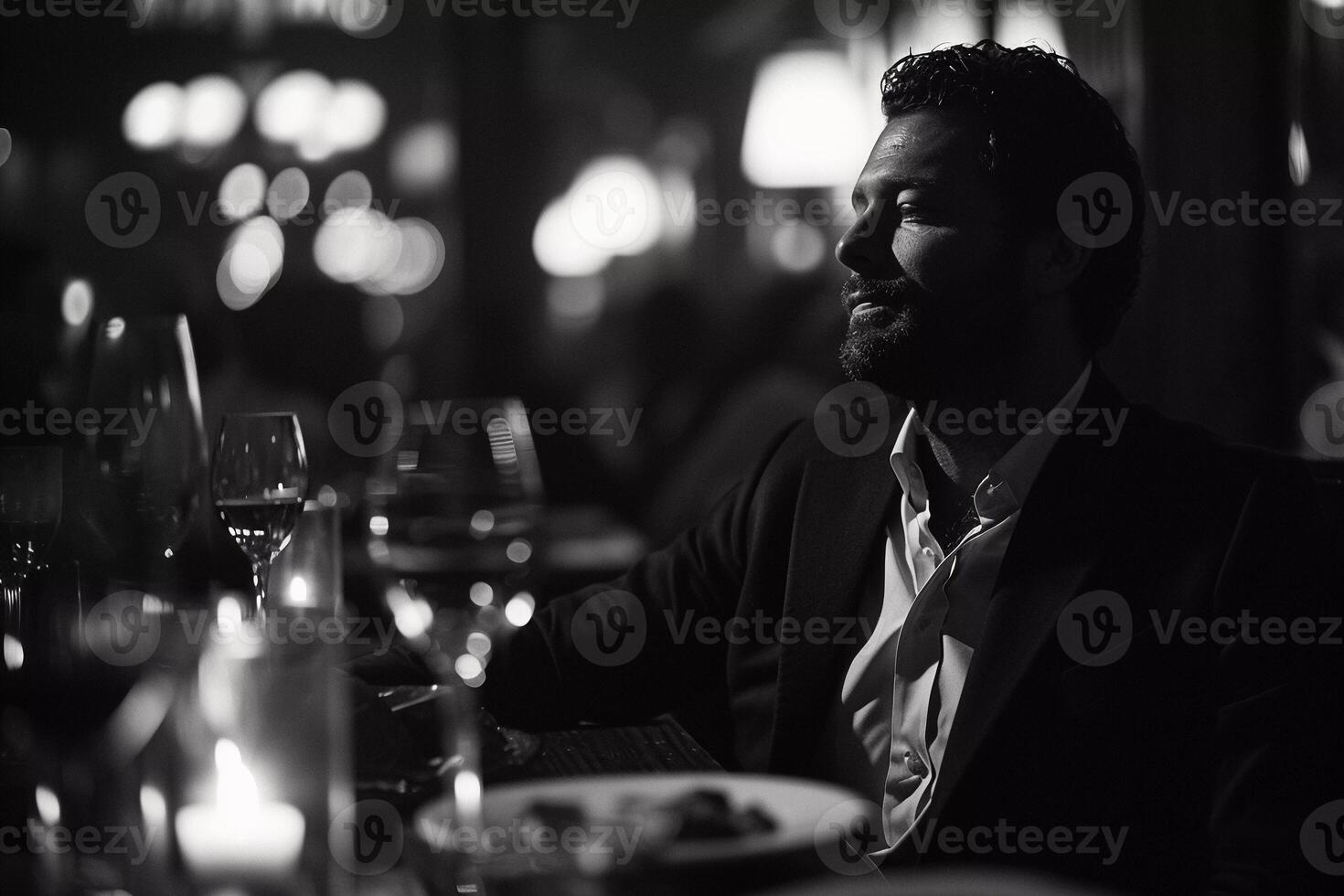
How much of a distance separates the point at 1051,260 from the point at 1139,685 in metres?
0.59

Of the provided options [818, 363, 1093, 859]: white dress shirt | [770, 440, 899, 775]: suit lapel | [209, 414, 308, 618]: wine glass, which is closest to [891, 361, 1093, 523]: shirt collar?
[818, 363, 1093, 859]: white dress shirt

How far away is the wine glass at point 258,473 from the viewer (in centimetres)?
97

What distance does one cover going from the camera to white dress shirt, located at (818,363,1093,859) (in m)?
1.39

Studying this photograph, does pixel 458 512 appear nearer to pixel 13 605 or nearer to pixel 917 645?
pixel 13 605

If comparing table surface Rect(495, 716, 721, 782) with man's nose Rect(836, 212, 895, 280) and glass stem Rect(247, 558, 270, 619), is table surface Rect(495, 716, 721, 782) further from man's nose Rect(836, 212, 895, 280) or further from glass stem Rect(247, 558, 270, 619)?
man's nose Rect(836, 212, 895, 280)

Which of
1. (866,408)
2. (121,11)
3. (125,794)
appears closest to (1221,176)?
(866,408)

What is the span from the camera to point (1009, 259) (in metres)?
1.63

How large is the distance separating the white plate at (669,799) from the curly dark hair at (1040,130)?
112cm

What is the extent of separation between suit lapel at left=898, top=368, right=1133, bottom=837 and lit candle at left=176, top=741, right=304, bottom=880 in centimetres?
76

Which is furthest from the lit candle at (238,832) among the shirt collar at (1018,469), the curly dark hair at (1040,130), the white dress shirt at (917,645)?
the curly dark hair at (1040,130)

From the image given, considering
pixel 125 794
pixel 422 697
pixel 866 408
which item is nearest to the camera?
pixel 125 794

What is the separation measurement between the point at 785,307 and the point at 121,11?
2870 mm

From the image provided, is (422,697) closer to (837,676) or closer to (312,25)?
(837,676)

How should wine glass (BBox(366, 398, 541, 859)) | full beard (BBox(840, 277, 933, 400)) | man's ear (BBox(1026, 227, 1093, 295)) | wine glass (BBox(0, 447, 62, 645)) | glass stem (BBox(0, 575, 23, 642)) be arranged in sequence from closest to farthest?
1. wine glass (BBox(366, 398, 541, 859))
2. glass stem (BBox(0, 575, 23, 642))
3. wine glass (BBox(0, 447, 62, 645))
4. full beard (BBox(840, 277, 933, 400))
5. man's ear (BBox(1026, 227, 1093, 295))
